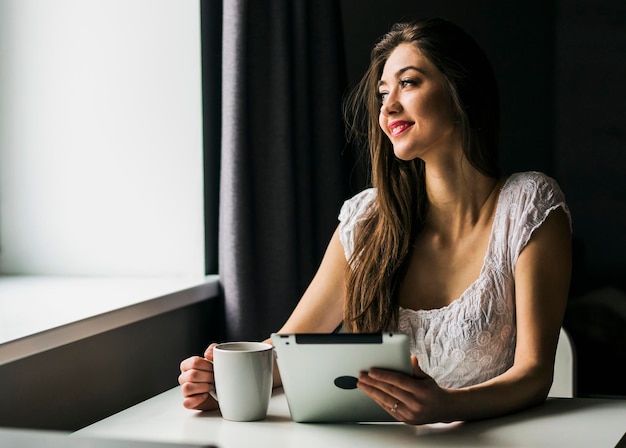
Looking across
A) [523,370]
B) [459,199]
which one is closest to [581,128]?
[459,199]

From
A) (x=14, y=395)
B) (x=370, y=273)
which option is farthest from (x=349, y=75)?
(x=14, y=395)

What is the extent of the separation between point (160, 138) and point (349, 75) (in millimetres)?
601

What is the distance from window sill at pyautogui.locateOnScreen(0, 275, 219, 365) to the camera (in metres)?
1.64

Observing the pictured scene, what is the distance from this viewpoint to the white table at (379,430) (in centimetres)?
122

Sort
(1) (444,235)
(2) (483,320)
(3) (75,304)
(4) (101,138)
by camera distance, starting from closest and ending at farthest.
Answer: (2) (483,320) < (1) (444,235) < (3) (75,304) < (4) (101,138)

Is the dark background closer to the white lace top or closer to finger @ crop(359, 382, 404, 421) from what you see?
the white lace top

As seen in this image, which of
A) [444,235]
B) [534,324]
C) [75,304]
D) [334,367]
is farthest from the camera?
[75,304]

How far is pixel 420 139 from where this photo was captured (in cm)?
179

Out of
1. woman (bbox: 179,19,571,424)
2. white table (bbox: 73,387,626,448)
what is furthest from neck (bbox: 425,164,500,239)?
white table (bbox: 73,387,626,448)

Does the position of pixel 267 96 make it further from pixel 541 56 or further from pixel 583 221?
pixel 583 221

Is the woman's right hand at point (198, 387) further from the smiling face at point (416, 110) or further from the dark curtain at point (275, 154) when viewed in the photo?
the dark curtain at point (275, 154)

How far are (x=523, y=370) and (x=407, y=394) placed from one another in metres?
0.30

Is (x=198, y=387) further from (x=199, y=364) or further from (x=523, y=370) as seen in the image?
(x=523, y=370)

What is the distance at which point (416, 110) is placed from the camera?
5.90 feet
